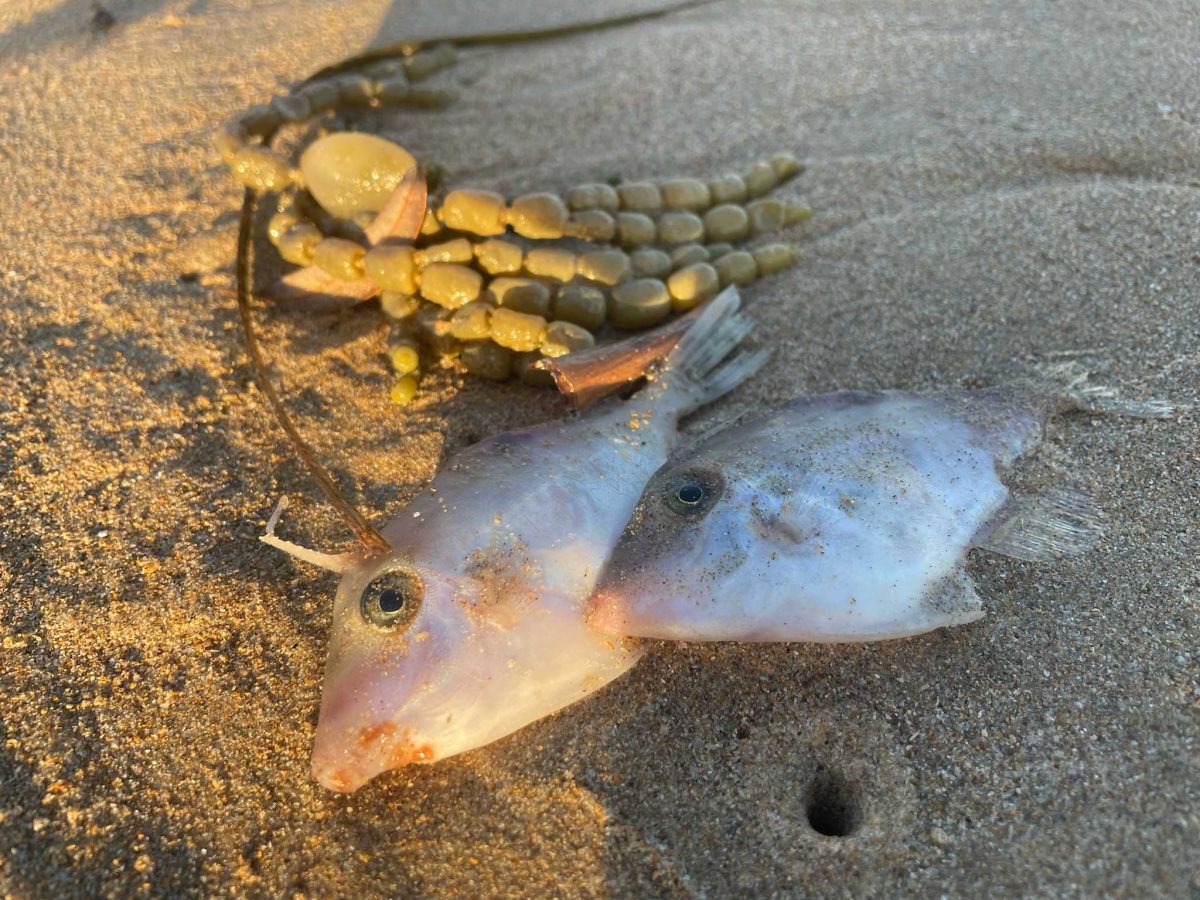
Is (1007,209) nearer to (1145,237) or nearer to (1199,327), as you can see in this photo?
(1145,237)

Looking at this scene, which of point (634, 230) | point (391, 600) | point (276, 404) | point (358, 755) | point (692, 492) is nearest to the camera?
point (358, 755)

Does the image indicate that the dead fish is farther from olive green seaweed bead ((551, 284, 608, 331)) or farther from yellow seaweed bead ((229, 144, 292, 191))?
yellow seaweed bead ((229, 144, 292, 191))

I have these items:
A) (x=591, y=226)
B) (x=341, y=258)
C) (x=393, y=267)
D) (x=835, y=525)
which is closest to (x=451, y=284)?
(x=393, y=267)

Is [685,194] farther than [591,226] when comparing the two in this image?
Yes

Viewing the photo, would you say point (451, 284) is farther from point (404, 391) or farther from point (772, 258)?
point (772, 258)

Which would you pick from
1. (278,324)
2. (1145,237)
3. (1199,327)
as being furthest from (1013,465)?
(278,324)

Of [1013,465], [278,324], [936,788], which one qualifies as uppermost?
[278,324]

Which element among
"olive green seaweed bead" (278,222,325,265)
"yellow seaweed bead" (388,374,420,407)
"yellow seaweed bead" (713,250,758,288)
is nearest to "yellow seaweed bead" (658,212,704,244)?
"yellow seaweed bead" (713,250,758,288)
